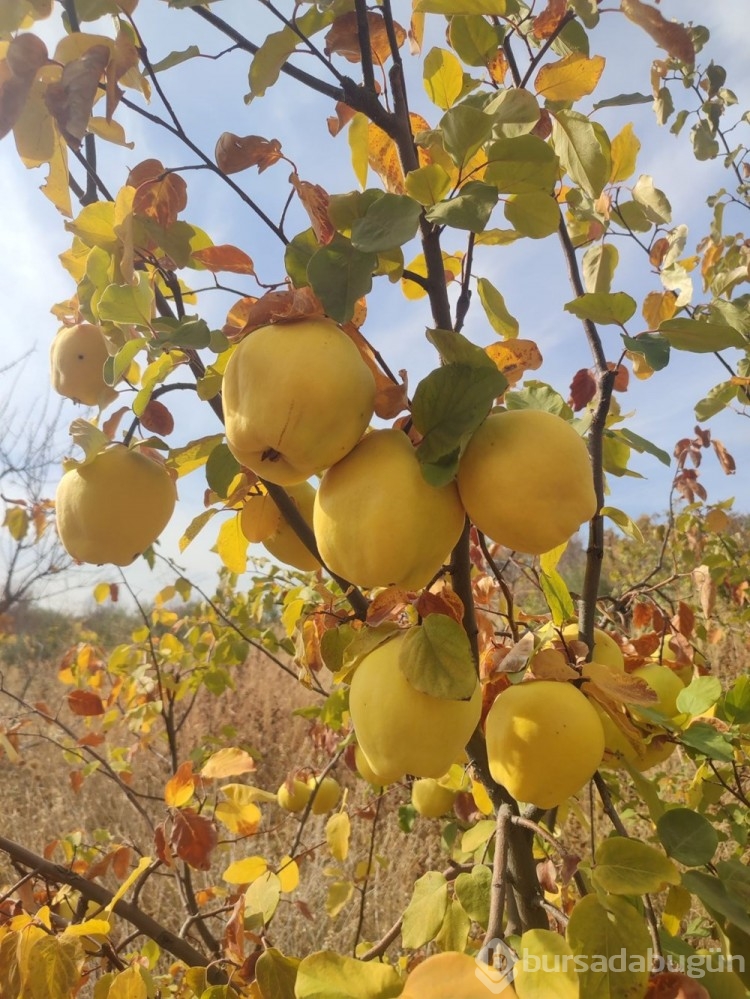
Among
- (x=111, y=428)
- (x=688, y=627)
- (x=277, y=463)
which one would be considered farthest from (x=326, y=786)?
(x=277, y=463)

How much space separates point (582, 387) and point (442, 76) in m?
0.50

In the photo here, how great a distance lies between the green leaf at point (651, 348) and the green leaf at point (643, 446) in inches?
6.1

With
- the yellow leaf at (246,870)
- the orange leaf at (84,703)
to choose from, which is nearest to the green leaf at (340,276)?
the yellow leaf at (246,870)

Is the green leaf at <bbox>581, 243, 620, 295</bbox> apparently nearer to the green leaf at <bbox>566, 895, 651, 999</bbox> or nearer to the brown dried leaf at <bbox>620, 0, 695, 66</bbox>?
the brown dried leaf at <bbox>620, 0, 695, 66</bbox>

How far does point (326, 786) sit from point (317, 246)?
1.38m

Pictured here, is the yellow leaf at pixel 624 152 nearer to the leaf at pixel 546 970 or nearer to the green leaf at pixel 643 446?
the green leaf at pixel 643 446

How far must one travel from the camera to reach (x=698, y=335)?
0.62 m

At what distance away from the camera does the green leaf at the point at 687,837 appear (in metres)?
0.55

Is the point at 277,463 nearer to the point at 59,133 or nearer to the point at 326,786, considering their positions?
the point at 59,133

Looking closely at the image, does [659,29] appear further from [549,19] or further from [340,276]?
[340,276]

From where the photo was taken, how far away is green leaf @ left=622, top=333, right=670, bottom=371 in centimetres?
60

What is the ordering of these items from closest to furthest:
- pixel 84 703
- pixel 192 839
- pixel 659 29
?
pixel 659 29
pixel 192 839
pixel 84 703

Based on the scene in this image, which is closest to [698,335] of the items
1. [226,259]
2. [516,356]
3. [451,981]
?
[516,356]

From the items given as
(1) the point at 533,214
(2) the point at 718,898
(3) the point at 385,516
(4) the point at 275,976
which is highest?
(1) the point at 533,214
